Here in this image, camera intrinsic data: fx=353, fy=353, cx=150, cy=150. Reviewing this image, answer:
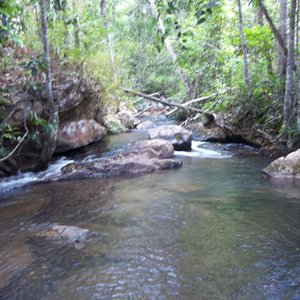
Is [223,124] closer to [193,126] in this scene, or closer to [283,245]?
[193,126]

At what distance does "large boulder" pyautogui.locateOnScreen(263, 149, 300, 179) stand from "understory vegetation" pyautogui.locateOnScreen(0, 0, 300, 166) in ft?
4.44

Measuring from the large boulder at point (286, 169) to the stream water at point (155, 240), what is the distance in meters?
0.29

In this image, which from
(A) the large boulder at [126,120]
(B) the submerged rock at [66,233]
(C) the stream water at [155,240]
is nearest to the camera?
(C) the stream water at [155,240]

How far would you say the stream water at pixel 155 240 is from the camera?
3283mm

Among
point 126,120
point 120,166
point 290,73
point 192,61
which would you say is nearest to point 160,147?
point 120,166

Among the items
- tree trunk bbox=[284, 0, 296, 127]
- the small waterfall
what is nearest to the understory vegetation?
tree trunk bbox=[284, 0, 296, 127]

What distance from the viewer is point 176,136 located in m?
11.1

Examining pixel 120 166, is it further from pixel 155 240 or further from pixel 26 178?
pixel 155 240

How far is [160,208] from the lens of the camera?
5488 mm

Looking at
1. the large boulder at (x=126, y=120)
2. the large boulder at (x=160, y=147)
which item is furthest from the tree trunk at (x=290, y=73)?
the large boulder at (x=126, y=120)

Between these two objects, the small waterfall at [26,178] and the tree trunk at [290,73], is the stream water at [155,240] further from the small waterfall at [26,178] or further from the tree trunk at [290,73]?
the tree trunk at [290,73]

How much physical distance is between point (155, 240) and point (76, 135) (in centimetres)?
647

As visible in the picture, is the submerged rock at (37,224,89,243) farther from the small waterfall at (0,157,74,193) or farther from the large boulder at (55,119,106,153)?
the large boulder at (55,119,106,153)

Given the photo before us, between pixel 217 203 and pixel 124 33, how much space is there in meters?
18.4
